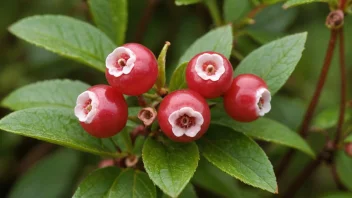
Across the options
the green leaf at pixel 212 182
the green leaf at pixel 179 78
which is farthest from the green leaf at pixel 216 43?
the green leaf at pixel 212 182

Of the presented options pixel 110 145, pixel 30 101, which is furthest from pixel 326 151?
pixel 30 101

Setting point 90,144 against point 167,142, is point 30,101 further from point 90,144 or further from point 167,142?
point 167,142

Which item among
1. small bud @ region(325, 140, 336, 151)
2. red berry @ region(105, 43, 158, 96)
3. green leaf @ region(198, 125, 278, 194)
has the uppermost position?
red berry @ region(105, 43, 158, 96)

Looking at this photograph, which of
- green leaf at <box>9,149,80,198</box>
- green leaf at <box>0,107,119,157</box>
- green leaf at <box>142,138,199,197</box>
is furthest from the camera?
green leaf at <box>9,149,80,198</box>

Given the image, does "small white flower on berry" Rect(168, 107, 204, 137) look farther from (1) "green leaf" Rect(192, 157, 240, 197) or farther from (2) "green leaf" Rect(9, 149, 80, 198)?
(2) "green leaf" Rect(9, 149, 80, 198)

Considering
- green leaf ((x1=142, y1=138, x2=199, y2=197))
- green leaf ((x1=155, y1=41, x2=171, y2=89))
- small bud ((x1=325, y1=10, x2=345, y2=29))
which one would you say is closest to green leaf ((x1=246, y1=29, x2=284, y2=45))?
small bud ((x1=325, y1=10, x2=345, y2=29))

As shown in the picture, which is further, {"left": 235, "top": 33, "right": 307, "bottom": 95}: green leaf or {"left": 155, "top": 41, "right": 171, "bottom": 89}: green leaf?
{"left": 235, "top": 33, "right": 307, "bottom": 95}: green leaf
